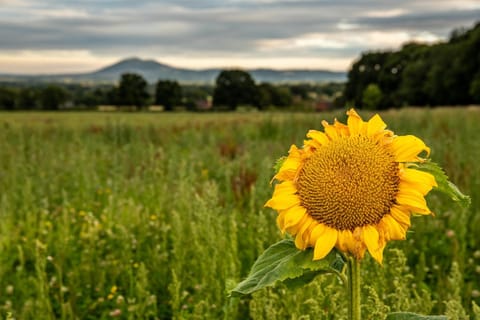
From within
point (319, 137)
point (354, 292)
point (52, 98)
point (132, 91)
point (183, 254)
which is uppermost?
point (132, 91)

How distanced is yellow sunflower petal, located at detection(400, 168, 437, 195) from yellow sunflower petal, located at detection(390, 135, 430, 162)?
0.03 metres

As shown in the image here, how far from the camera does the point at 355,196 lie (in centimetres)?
118

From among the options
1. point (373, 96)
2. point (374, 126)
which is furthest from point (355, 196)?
point (373, 96)

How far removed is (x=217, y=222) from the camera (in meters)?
3.39

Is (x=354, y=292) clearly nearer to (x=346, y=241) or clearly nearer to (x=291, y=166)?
(x=346, y=241)

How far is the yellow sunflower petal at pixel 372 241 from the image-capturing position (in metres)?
1.16

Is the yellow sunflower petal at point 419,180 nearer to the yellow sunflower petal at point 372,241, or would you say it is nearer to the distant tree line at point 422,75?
the yellow sunflower petal at point 372,241

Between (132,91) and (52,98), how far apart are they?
17.8ft

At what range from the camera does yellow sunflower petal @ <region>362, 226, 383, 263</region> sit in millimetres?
1160

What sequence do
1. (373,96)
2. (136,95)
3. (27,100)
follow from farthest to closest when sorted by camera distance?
(373,96), (136,95), (27,100)

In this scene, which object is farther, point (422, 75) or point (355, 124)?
point (422, 75)

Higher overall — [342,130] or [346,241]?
[342,130]

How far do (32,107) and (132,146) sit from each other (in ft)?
93.1

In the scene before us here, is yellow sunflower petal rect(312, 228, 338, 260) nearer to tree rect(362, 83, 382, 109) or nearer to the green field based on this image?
the green field
